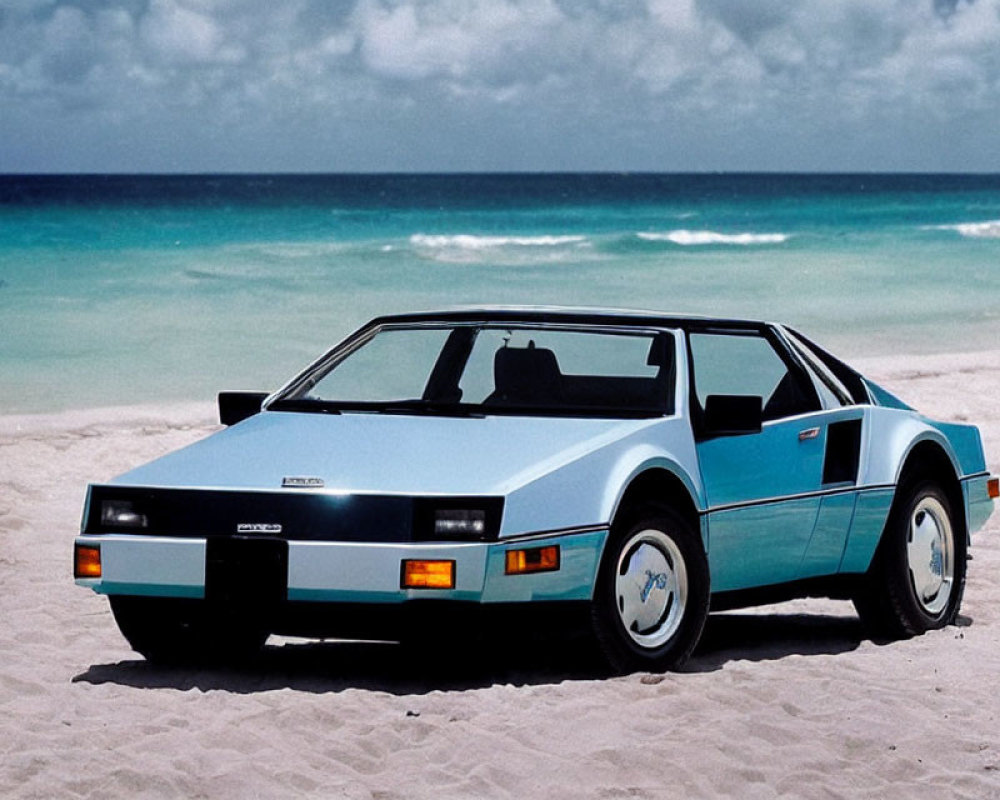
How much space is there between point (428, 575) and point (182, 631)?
1416 millimetres

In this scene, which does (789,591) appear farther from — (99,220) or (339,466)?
(99,220)

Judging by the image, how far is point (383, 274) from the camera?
48000 mm

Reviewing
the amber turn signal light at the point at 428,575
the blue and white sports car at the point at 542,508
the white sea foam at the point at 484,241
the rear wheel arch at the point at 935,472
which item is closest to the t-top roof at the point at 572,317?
the blue and white sports car at the point at 542,508

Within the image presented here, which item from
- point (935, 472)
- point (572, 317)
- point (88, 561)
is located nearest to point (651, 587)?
point (572, 317)

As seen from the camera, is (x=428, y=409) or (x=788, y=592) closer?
(x=428, y=409)

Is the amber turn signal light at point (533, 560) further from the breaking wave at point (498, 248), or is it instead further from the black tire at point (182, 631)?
the breaking wave at point (498, 248)

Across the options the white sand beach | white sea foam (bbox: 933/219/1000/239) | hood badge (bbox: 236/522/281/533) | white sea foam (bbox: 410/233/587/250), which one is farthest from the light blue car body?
white sea foam (bbox: 933/219/1000/239)

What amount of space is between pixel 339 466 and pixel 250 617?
60cm

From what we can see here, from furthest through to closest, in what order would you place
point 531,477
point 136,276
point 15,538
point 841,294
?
1. point 136,276
2. point 841,294
3. point 15,538
4. point 531,477

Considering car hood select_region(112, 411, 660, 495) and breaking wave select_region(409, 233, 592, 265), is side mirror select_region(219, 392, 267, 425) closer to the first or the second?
car hood select_region(112, 411, 660, 495)

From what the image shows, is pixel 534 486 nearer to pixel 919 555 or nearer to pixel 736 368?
pixel 919 555

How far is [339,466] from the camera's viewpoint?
23.3 feet

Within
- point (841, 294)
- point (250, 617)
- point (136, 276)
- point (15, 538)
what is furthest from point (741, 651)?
point (136, 276)

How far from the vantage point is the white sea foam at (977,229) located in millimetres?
A: 67775
